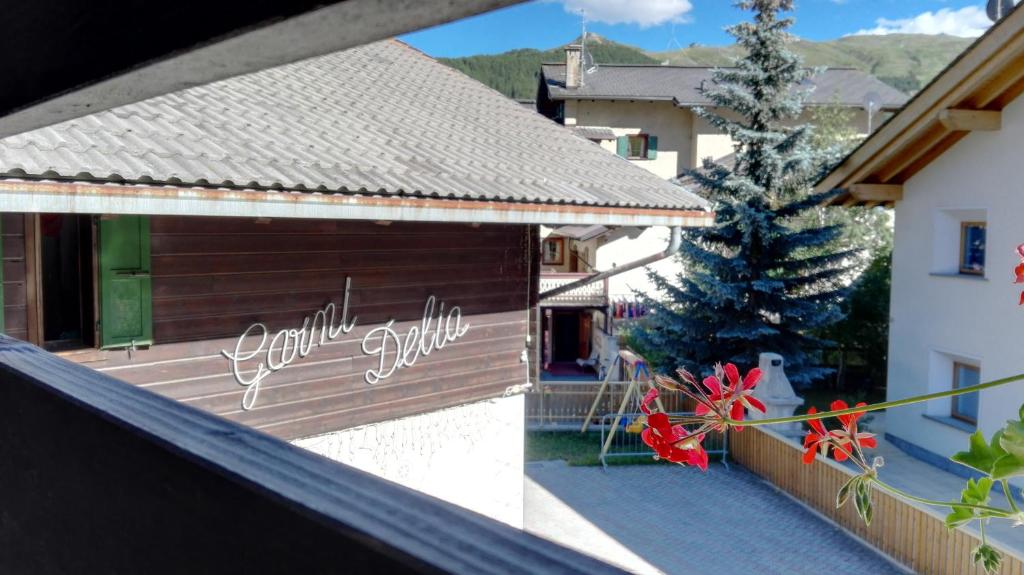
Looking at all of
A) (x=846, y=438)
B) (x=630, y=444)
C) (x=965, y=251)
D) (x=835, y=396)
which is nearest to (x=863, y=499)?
(x=846, y=438)

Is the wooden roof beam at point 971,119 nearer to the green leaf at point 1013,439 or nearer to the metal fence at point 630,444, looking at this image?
the metal fence at point 630,444

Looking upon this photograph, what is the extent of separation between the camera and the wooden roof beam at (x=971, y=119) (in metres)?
10.5

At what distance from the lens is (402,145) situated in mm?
6727

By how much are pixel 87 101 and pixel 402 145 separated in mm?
6133

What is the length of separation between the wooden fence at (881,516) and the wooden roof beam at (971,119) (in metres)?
4.46

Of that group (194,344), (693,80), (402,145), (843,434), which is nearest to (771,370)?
(402,145)

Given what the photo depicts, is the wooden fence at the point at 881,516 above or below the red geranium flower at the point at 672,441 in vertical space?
below

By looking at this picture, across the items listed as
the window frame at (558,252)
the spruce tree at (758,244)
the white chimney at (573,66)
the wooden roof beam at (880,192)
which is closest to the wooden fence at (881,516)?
the spruce tree at (758,244)

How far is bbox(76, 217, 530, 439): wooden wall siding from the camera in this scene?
5.42 metres

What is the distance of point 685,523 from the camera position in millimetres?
10672

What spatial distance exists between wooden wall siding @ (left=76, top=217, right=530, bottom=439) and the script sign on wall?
0.05 metres

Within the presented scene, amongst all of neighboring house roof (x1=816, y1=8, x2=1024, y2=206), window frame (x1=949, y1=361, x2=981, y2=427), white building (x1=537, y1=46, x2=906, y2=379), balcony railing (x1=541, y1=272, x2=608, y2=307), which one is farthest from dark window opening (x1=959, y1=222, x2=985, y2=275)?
balcony railing (x1=541, y1=272, x2=608, y2=307)

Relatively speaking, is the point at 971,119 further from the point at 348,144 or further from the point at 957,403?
the point at 348,144

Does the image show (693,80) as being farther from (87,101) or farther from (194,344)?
(87,101)
